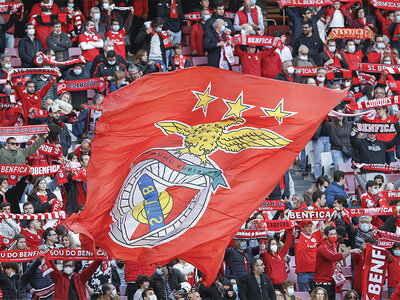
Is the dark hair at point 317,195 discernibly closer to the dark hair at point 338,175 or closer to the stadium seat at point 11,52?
the dark hair at point 338,175

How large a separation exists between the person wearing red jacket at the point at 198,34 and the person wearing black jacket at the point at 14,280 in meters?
9.93

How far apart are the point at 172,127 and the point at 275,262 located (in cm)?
451

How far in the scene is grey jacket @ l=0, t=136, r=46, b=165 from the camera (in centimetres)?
2266

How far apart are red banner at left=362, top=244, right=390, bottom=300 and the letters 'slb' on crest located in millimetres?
4542

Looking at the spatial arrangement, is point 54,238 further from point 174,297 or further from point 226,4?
point 226,4

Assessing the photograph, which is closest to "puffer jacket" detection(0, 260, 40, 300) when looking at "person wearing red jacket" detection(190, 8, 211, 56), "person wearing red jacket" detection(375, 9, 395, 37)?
"person wearing red jacket" detection(190, 8, 211, 56)

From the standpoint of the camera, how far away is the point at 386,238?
2197cm

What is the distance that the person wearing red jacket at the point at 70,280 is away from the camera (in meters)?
20.2

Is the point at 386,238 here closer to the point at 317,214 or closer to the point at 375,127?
the point at 317,214

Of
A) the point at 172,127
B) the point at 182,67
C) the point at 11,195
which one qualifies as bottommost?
the point at 11,195

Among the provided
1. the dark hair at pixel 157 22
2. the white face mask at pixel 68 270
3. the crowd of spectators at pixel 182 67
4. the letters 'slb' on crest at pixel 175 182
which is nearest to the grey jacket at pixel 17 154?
the crowd of spectators at pixel 182 67

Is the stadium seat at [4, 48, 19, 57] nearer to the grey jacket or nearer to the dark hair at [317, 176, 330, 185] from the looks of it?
the grey jacket

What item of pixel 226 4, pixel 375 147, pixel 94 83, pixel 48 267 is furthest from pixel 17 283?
pixel 226 4

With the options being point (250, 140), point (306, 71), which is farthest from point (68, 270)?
point (306, 71)
